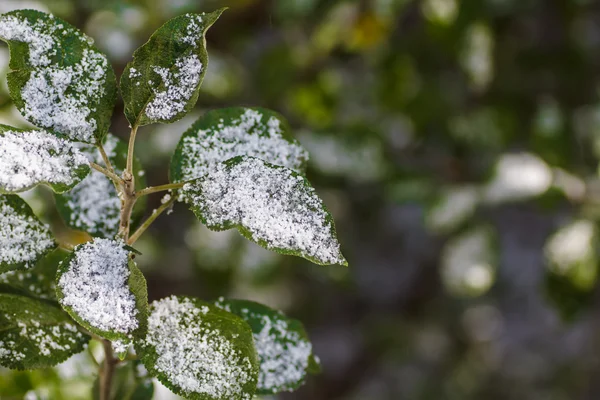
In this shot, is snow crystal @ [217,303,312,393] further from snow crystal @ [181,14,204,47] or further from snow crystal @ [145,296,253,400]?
snow crystal @ [181,14,204,47]

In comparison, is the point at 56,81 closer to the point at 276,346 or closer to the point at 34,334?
the point at 34,334

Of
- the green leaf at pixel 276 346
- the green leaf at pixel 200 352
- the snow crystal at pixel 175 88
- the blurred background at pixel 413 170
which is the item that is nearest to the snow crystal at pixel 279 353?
the green leaf at pixel 276 346

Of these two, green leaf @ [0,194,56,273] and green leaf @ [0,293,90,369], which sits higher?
green leaf @ [0,194,56,273]

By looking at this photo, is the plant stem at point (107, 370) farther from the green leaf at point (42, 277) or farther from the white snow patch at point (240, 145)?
the white snow patch at point (240, 145)

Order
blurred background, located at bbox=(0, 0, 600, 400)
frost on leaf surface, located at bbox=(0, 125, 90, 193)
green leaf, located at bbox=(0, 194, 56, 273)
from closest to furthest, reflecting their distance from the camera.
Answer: frost on leaf surface, located at bbox=(0, 125, 90, 193)
green leaf, located at bbox=(0, 194, 56, 273)
blurred background, located at bbox=(0, 0, 600, 400)

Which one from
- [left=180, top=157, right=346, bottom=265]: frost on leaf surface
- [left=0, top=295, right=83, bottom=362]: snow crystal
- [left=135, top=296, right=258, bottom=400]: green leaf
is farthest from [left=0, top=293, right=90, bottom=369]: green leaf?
[left=180, top=157, right=346, bottom=265]: frost on leaf surface

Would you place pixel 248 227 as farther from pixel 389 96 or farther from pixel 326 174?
pixel 389 96

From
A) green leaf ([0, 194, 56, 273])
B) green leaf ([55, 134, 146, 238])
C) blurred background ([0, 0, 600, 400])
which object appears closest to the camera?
green leaf ([0, 194, 56, 273])
